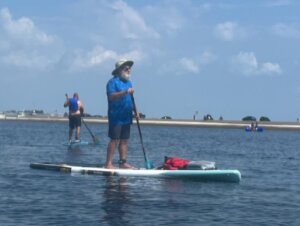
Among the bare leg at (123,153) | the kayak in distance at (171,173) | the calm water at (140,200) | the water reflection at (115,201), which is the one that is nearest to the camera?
the water reflection at (115,201)

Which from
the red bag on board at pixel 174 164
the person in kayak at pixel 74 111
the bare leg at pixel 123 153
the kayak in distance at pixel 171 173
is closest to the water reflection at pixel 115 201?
the kayak in distance at pixel 171 173

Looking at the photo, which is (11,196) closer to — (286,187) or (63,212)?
(63,212)

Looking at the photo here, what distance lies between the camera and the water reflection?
10.1m

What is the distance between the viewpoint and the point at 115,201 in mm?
11719

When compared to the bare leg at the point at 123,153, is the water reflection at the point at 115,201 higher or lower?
lower

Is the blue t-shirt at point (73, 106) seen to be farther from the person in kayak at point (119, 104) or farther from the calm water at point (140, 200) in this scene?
the person in kayak at point (119, 104)

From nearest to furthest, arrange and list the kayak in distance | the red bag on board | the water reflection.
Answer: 1. the water reflection
2. the kayak in distance
3. the red bag on board

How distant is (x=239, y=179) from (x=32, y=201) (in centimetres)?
507

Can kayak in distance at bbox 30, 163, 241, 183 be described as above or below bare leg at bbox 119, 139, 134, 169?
below

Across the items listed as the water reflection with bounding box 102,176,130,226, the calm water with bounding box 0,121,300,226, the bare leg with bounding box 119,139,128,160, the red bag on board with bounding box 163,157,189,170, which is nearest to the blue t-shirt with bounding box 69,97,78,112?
the calm water with bounding box 0,121,300,226

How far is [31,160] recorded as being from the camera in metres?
19.9

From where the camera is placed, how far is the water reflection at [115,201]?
1013 cm

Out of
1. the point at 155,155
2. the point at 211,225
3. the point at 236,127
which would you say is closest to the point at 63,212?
the point at 211,225

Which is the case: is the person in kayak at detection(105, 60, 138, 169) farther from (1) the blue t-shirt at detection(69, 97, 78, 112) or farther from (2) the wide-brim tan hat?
(1) the blue t-shirt at detection(69, 97, 78, 112)
